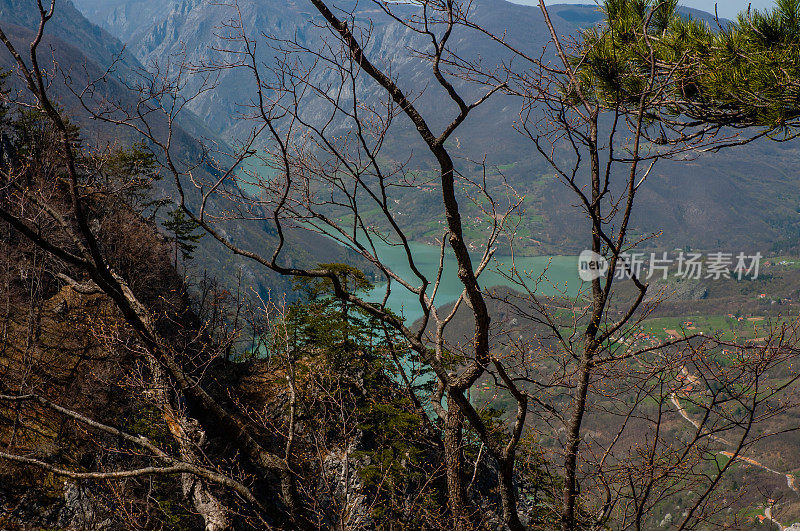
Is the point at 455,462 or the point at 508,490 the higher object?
the point at 508,490

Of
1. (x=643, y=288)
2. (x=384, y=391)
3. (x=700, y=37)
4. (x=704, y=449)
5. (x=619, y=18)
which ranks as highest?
(x=700, y=37)

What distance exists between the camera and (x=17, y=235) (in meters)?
20.9

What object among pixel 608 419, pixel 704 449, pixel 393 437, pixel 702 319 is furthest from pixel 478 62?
pixel 702 319

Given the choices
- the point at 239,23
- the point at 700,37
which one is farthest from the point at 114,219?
the point at 700,37

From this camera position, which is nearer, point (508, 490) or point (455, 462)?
point (508, 490)

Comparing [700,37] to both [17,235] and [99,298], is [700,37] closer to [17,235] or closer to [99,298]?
[99,298]

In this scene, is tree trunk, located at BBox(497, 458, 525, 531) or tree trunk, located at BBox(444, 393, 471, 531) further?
tree trunk, located at BBox(444, 393, 471, 531)

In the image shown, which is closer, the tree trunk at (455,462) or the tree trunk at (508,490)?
the tree trunk at (508,490)

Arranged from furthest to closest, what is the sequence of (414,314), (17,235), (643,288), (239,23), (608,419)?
1. (414,314)
2. (608,419)
3. (17,235)
4. (643,288)
5. (239,23)

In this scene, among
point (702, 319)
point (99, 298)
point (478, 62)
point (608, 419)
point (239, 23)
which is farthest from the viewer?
point (702, 319)

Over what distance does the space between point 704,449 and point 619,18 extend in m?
4.65

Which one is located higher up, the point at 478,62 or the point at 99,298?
the point at 478,62

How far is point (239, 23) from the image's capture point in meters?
4.17

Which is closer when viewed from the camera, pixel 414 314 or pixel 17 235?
pixel 17 235
